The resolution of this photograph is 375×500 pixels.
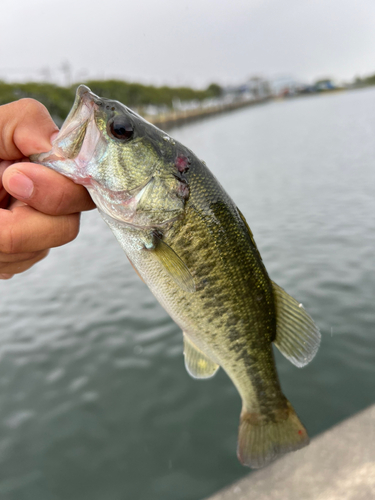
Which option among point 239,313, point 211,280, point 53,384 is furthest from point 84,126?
point 53,384

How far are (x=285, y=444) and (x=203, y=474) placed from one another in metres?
1.62

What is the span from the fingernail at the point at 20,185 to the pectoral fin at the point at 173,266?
2.19 ft

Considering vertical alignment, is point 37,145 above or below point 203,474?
above

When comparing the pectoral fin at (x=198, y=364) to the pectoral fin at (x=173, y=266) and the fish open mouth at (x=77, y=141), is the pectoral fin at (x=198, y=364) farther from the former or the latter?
the fish open mouth at (x=77, y=141)

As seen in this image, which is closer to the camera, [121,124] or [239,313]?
[121,124]

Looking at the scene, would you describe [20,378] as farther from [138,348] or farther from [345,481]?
[345,481]

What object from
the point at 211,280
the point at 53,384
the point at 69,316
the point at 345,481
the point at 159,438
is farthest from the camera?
the point at 69,316

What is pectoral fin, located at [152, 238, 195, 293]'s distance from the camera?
1965 millimetres

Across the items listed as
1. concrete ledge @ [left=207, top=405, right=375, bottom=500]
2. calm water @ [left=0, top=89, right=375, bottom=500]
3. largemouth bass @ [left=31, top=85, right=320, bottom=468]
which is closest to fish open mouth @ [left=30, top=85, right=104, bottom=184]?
largemouth bass @ [left=31, top=85, right=320, bottom=468]

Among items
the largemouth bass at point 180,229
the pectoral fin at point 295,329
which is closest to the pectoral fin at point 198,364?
the largemouth bass at point 180,229

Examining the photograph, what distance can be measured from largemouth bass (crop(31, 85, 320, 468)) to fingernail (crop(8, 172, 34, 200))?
0.49 feet

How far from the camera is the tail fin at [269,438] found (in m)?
2.49

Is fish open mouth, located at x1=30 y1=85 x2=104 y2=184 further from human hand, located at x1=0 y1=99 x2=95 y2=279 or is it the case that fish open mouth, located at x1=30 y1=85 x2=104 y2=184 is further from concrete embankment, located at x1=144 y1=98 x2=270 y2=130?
concrete embankment, located at x1=144 y1=98 x2=270 y2=130

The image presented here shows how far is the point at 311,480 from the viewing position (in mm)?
2811
